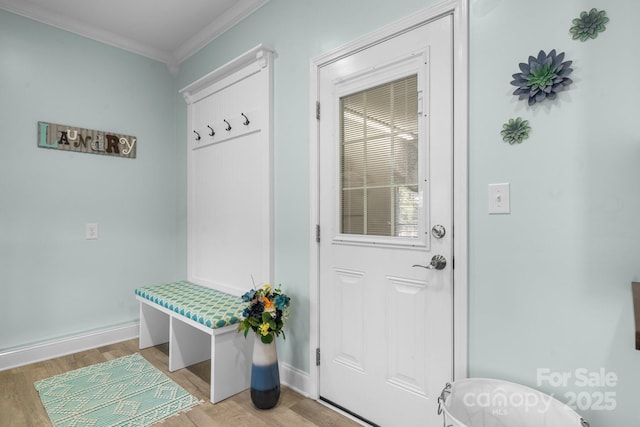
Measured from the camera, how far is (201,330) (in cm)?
238

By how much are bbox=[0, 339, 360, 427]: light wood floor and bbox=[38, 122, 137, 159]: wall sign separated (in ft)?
5.50

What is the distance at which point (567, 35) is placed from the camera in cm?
123

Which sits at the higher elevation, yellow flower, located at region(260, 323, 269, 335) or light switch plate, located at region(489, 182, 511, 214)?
light switch plate, located at region(489, 182, 511, 214)

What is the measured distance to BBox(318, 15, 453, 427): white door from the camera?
5.08 ft

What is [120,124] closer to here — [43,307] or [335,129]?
[43,307]

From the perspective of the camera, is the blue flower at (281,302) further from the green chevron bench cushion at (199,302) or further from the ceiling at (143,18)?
the ceiling at (143,18)

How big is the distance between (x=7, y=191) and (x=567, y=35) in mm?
3450

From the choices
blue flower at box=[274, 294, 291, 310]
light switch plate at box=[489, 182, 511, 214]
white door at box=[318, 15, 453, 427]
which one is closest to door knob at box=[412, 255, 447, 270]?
white door at box=[318, 15, 453, 427]

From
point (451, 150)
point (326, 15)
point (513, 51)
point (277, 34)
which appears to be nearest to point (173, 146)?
point (277, 34)

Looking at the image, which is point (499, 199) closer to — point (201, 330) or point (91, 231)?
point (201, 330)

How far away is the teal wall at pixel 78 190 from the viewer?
8.35 ft

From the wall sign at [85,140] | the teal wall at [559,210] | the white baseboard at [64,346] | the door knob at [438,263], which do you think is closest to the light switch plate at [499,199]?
the teal wall at [559,210]

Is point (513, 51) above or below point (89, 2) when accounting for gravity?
below

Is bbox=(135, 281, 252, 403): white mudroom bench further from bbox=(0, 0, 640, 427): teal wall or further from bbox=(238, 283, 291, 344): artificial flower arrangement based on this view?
bbox=(0, 0, 640, 427): teal wall
